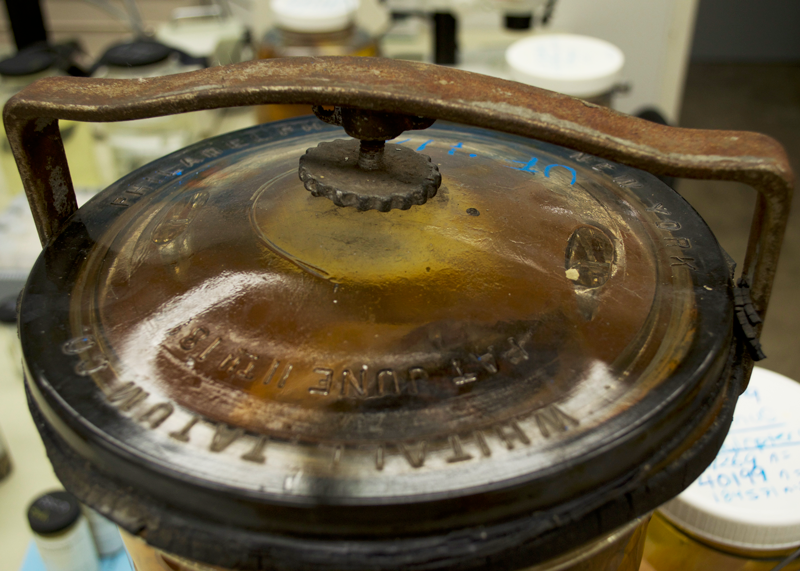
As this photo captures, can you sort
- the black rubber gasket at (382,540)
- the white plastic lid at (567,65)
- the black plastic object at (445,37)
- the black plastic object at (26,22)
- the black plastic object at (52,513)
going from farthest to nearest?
the black plastic object at (26,22)
the black plastic object at (445,37)
the white plastic lid at (567,65)
the black plastic object at (52,513)
the black rubber gasket at (382,540)

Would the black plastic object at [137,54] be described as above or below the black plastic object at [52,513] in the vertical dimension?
above

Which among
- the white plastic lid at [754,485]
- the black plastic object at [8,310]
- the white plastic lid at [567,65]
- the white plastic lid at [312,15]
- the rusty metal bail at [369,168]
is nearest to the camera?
the rusty metal bail at [369,168]

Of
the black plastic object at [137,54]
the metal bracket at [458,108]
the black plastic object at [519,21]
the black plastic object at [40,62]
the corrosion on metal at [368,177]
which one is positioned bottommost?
the black plastic object at [519,21]

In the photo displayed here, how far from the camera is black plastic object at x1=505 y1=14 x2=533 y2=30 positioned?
10.6 feet

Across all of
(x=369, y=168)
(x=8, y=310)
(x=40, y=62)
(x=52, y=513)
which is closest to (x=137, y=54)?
(x=40, y=62)

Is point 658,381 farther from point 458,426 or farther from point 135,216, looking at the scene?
point 135,216

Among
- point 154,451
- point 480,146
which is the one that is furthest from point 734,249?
point 154,451

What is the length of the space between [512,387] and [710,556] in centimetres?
79

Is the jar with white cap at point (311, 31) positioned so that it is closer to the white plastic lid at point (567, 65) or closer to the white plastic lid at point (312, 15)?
the white plastic lid at point (312, 15)

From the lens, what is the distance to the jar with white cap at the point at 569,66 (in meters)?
2.37

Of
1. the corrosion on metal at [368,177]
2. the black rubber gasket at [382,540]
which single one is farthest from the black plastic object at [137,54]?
the black rubber gasket at [382,540]

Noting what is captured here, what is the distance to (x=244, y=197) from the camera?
35.3 inches

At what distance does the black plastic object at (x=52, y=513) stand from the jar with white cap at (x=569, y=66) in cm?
182

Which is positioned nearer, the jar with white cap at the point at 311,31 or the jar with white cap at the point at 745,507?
the jar with white cap at the point at 745,507
